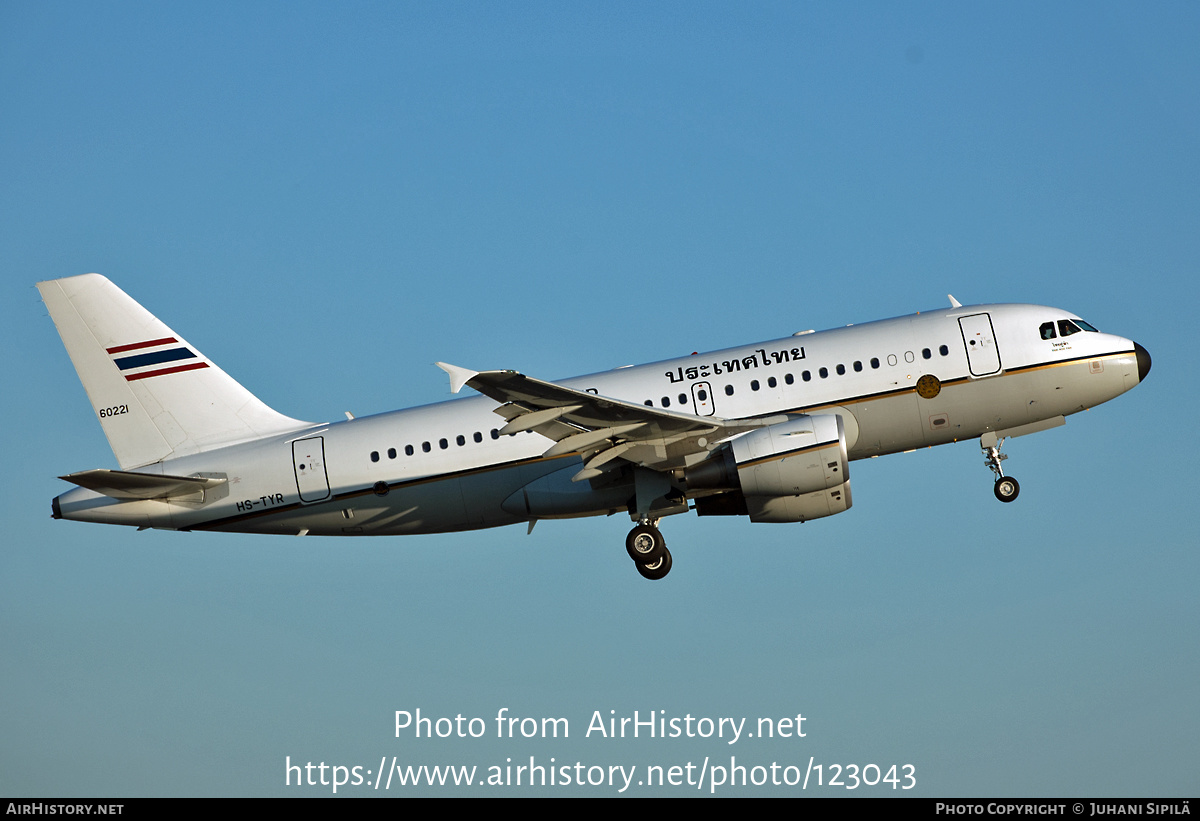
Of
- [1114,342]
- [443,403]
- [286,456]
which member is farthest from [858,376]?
[286,456]

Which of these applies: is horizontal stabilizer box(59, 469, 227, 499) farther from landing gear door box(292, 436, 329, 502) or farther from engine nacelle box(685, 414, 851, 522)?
engine nacelle box(685, 414, 851, 522)

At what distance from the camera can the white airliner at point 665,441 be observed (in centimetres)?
3119

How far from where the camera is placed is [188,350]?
1464 inches

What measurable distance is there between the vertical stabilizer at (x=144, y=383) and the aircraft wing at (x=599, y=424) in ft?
28.9

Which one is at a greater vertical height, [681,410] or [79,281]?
[79,281]

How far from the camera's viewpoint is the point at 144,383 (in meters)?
36.6

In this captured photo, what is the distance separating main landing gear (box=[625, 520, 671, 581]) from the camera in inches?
1307

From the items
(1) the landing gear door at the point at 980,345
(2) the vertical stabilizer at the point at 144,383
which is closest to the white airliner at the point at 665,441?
(1) the landing gear door at the point at 980,345

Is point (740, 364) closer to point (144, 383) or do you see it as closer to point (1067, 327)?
point (1067, 327)

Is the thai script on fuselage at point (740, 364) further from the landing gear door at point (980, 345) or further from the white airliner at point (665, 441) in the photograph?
the landing gear door at point (980, 345)

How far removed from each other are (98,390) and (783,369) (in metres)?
19.1
